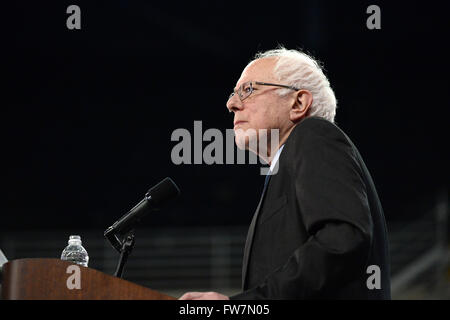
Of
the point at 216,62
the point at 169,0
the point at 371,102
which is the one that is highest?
the point at 169,0

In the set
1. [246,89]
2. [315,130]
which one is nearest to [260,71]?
[246,89]

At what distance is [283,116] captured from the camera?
205 cm

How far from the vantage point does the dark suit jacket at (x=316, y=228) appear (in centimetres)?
154

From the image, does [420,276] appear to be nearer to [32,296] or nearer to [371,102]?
[371,102]

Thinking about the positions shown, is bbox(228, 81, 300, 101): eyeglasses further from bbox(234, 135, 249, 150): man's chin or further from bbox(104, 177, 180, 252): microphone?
bbox(104, 177, 180, 252): microphone

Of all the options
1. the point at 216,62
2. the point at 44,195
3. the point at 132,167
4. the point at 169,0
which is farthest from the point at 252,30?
the point at 44,195

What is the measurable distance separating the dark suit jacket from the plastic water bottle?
0.71m

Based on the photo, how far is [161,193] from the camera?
1.99 metres

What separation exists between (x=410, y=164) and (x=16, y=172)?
6055mm

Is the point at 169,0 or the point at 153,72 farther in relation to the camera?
the point at 153,72

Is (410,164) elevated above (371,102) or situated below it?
below

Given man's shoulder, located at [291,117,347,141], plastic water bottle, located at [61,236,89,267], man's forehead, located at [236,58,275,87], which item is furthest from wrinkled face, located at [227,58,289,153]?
plastic water bottle, located at [61,236,89,267]

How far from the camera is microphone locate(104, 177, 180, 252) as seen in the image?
1926 millimetres
